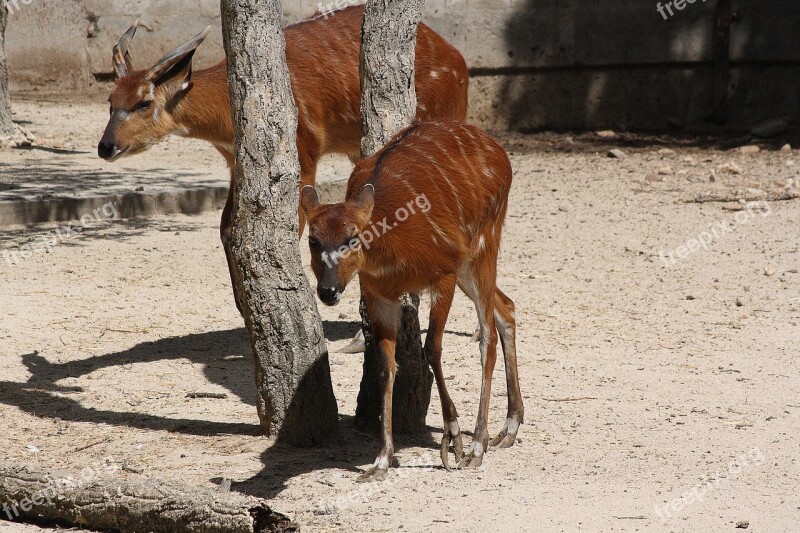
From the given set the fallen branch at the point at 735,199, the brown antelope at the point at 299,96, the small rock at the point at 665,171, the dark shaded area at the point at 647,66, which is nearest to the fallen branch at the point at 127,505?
the brown antelope at the point at 299,96

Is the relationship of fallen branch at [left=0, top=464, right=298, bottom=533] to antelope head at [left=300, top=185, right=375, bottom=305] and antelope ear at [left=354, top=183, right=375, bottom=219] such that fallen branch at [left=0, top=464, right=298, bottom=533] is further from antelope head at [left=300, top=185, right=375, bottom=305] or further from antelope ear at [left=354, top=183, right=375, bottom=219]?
antelope ear at [left=354, top=183, right=375, bottom=219]

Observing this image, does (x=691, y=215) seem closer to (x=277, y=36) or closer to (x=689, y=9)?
(x=689, y=9)

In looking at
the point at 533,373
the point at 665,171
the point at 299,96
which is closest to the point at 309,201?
the point at 533,373

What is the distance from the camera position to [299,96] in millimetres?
7246

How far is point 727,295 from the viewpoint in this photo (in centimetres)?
790

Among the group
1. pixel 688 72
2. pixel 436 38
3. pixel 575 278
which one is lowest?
pixel 575 278

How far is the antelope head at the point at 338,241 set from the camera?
4.52m

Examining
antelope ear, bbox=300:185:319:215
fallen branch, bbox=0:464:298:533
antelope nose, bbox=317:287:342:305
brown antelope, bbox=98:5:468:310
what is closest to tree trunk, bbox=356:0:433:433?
antelope ear, bbox=300:185:319:215

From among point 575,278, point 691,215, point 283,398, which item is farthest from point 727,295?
point 283,398

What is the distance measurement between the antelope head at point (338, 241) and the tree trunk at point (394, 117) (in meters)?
0.75

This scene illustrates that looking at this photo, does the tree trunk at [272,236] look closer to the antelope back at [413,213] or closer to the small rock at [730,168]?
the antelope back at [413,213]

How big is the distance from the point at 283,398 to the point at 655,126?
9.98 meters

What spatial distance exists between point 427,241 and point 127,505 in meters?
1.72

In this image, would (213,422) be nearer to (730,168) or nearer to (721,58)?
(730,168)
